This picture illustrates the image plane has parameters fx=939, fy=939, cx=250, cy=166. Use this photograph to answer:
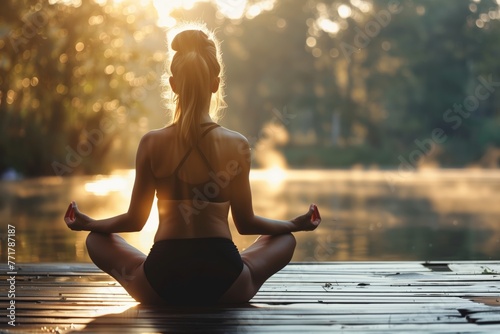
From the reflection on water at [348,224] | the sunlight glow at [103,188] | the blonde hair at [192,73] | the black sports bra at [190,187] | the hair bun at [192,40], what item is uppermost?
the sunlight glow at [103,188]

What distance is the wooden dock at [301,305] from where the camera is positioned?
137 inches

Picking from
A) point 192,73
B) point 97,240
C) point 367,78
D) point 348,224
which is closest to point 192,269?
point 97,240

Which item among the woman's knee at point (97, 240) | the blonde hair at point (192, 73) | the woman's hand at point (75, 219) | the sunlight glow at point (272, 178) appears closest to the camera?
the blonde hair at point (192, 73)

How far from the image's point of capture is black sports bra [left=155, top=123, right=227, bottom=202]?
3.75 m

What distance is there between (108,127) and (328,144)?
31700mm

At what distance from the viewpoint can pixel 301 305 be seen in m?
4.05

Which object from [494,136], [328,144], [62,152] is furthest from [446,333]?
[328,144]

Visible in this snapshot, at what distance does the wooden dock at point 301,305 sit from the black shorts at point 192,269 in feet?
0.29

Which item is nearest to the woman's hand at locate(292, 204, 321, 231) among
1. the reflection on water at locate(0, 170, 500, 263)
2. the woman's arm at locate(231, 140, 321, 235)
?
the woman's arm at locate(231, 140, 321, 235)

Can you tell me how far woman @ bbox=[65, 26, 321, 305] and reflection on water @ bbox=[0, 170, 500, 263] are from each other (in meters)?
3.60

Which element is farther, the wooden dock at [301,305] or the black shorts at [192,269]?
the black shorts at [192,269]

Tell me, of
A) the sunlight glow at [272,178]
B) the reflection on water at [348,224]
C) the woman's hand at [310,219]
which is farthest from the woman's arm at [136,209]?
the sunlight glow at [272,178]

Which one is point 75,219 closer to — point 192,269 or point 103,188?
point 192,269

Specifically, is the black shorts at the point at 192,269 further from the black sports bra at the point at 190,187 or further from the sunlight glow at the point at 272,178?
the sunlight glow at the point at 272,178
